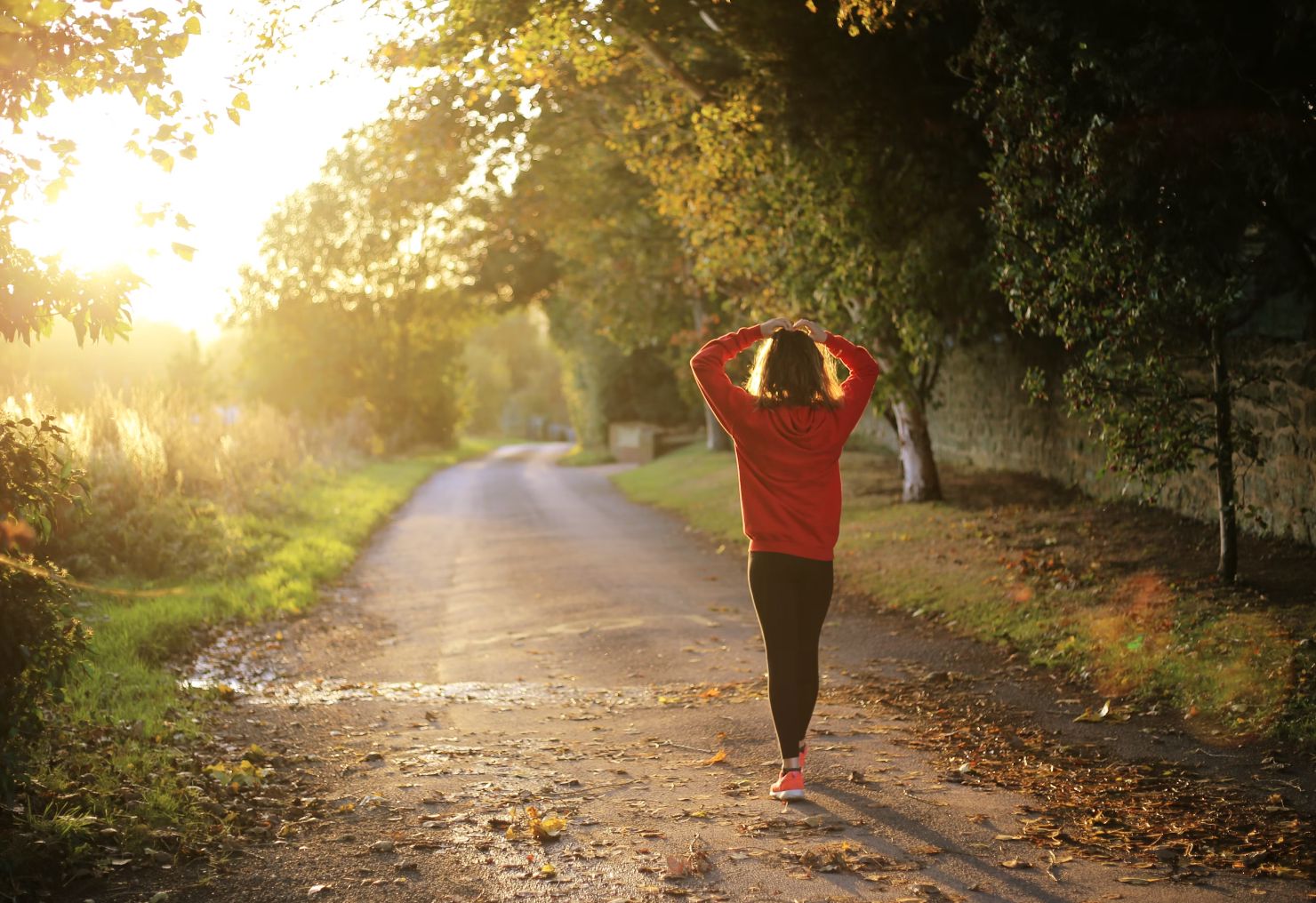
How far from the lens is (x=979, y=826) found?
5.54 metres

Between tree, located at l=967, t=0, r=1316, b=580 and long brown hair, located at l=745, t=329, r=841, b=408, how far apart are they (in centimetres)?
424

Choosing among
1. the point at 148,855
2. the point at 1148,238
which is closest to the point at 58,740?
the point at 148,855

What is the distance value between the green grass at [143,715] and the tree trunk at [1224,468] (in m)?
7.83

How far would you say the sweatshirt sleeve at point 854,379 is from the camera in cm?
616

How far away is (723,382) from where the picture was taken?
19.9 ft

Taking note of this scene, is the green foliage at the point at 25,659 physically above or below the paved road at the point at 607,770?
above

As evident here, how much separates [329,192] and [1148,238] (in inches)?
1492

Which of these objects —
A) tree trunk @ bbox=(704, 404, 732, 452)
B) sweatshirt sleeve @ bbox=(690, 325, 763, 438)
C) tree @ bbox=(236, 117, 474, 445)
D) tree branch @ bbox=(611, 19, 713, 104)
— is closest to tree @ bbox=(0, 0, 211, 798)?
sweatshirt sleeve @ bbox=(690, 325, 763, 438)

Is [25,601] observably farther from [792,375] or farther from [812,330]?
[812,330]

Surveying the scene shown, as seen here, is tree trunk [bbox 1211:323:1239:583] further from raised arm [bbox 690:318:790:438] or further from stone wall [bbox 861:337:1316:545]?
raised arm [bbox 690:318:790:438]

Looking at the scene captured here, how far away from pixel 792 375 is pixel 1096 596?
19.1 feet

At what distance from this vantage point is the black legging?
6.08 meters

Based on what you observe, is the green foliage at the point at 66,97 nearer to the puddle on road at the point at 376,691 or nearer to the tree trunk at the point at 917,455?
the puddle on road at the point at 376,691

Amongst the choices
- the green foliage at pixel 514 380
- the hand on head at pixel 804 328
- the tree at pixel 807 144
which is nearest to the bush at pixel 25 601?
the hand on head at pixel 804 328
